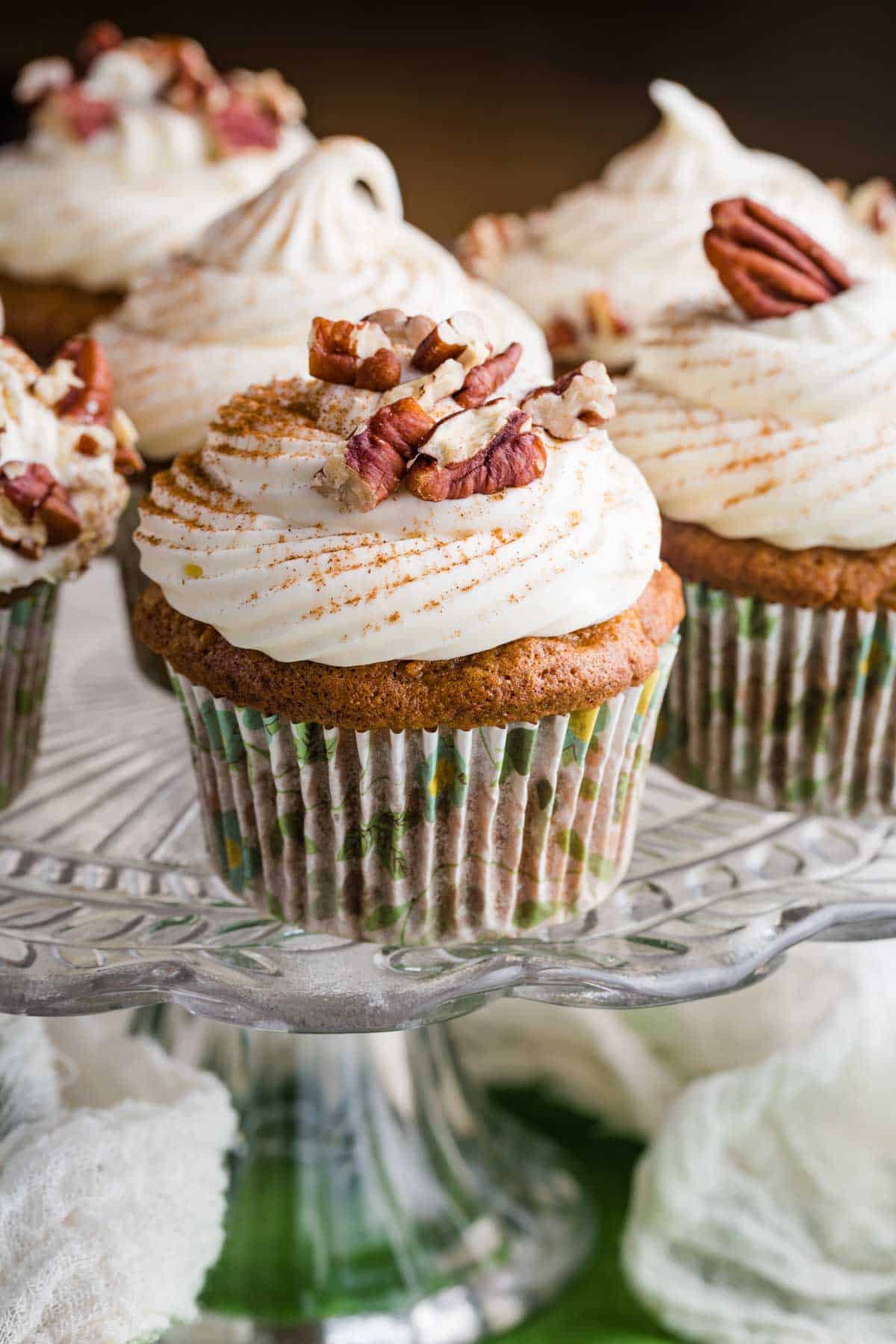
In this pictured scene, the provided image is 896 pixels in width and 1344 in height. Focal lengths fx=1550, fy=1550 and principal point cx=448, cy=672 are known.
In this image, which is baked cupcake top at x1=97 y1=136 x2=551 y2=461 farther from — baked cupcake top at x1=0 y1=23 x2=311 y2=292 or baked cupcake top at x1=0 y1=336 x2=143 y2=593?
baked cupcake top at x1=0 y1=23 x2=311 y2=292

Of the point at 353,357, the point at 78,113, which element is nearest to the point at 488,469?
the point at 353,357

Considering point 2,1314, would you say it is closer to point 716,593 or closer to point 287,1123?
point 287,1123

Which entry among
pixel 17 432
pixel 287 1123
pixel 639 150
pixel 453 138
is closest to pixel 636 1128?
pixel 287 1123

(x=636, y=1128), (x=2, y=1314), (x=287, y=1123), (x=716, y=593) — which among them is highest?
(x=716, y=593)

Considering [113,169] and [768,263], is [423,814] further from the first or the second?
[113,169]

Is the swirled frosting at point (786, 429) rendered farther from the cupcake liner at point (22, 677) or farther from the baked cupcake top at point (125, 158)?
the baked cupcake top at point (125, 158)

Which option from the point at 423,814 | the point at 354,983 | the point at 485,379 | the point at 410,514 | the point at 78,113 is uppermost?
the point at 78,113

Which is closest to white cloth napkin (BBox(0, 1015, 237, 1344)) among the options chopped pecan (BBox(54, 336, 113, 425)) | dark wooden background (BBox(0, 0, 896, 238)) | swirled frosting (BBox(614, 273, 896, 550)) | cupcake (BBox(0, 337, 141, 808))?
cupcake (BBox(0, 337, 141, 808))
